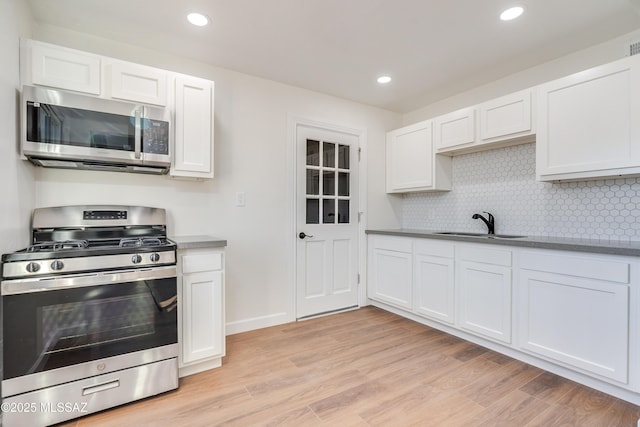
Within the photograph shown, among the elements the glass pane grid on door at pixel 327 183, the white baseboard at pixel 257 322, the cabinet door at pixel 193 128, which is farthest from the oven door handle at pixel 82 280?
the glass pane grid on door at pixel 327 183

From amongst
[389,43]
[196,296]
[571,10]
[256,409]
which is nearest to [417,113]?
[389,43]

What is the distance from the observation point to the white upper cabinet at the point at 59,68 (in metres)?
1.85

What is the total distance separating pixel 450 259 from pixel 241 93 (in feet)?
8.32

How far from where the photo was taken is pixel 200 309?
6.91ft

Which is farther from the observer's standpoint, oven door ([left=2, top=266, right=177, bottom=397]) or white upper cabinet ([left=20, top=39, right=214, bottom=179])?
white upper cabinet ([left=20, top=39, right=214, bottom=179])

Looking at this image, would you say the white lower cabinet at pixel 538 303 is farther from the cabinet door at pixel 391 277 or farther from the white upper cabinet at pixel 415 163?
the white upper cabinet at pixel 415 163

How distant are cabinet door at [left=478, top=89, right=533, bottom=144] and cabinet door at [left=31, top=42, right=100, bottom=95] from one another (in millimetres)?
3175

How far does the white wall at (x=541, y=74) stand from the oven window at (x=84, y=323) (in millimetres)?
3392

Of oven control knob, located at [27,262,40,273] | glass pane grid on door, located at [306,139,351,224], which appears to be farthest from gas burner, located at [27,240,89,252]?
glass pane grid on door, located at [306,139,351,224]

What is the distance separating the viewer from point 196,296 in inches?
82.3

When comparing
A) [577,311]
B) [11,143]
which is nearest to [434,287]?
[577,311]

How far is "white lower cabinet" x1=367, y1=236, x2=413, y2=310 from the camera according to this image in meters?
3.17

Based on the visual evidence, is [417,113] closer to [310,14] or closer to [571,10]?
[571,10]

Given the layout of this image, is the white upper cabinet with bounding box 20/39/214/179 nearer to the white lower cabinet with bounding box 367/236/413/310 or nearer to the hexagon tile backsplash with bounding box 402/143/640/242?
the white lower cabinet with bounding box 367/236/413/310
